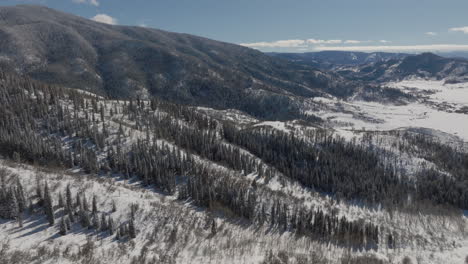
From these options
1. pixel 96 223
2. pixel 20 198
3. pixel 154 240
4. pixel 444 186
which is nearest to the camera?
pixel 20 198

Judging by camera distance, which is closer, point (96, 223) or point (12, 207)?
point (12, 207)

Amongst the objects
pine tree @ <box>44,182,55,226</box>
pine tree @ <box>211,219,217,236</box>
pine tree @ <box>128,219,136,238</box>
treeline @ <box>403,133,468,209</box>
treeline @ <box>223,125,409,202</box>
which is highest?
pine tree @ <box>44,182,55,226</box>

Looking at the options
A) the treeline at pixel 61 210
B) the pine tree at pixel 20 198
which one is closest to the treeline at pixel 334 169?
the treeline at pixel 61 210

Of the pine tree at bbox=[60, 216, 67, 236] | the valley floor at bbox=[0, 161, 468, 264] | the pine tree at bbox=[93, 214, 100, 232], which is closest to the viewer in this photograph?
the valley floor at bbox=[0, 161, 468, 264]

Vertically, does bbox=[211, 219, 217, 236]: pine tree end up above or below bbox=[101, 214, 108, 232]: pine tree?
below

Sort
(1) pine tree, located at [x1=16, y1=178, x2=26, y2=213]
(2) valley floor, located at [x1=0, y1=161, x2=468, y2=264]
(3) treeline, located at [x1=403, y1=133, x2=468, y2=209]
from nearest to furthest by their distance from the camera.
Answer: (2) valley floor, located at [x1=0, y1=161, x2=468, y2=264] → (1) pine tree, located at [x1=16, y1=178, x2=26, y2=213] → (3) treeline, located at [x1=403, y1=133, x2=468, y2=209]

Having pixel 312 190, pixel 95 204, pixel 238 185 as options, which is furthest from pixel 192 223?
pixel 312 190

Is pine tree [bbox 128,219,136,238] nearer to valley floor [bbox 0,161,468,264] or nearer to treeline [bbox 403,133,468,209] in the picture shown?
valley floor [bbox 0,161,468,264]

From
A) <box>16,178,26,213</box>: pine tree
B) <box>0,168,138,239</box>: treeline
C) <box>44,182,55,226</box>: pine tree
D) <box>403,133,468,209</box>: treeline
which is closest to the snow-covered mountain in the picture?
<box>16,178,26,213</box>: pine tree

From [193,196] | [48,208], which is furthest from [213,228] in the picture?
[48,208]

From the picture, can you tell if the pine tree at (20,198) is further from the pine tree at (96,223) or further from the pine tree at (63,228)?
the pine tree at (96,223)

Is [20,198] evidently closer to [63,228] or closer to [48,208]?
[48,208]

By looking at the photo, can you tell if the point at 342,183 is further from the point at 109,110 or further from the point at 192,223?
the point at 109,110
